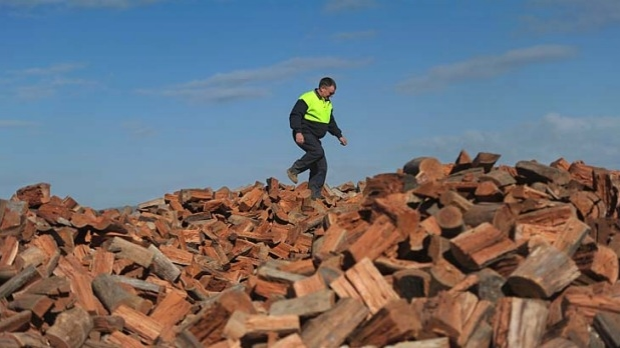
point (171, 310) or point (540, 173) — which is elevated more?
point (540, 173)

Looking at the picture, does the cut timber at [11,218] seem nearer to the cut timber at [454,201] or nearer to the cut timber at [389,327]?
the cut timber at [454,201]

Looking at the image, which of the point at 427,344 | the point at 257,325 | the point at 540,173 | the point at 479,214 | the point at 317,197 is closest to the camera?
the point at 427,344

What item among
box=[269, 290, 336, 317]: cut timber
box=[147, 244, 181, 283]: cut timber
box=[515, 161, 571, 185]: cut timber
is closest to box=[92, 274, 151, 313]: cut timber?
box=[147, 244, 181, 283]: cut timber

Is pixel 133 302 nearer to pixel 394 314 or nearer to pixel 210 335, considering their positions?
pixel 210 335

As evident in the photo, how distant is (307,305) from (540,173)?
272 centimetres

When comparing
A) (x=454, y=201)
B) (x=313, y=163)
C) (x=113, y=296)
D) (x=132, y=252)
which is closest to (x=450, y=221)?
(x=454, y=201)

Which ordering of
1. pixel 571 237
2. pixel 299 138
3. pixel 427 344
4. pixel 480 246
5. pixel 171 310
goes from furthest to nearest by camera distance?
pixel 299 138 → pixel 171 310 → pixel 571 237 → pixel 480 246 → pixel 427 344

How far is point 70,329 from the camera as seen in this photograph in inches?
293

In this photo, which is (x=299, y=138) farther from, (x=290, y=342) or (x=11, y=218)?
(x=290, y=342)

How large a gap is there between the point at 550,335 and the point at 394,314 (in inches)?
44.3

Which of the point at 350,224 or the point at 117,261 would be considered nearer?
the point at 350,224

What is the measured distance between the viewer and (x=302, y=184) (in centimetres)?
1552

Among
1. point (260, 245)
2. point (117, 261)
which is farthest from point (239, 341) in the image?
point (260, 245)

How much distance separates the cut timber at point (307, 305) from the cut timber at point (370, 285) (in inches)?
7.7
